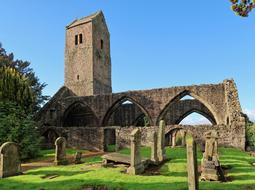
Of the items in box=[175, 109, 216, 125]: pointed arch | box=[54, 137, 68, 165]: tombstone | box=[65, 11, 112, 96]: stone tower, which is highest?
box=[65, 11, 112, 96]: stone tower

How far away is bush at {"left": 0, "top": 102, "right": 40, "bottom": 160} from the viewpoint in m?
19.1

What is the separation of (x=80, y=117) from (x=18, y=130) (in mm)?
16134

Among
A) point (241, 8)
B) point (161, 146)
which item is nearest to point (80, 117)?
point (161, 146)

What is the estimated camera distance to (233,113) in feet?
76.2

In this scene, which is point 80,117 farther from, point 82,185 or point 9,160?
point 82,185

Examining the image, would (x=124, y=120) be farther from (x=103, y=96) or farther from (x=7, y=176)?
(x=7, y=176)

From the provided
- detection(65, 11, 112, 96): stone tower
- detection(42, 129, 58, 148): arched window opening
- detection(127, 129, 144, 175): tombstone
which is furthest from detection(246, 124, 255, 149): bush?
detection(65, 11, 112, 96): stone tower

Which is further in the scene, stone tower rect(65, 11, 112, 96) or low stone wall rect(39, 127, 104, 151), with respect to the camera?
stone tower rect(65, 11, 112, 96)

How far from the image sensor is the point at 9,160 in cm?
1209

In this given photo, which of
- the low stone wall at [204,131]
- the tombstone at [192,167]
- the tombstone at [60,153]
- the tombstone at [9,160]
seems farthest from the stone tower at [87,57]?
the tombstone at [192,167]

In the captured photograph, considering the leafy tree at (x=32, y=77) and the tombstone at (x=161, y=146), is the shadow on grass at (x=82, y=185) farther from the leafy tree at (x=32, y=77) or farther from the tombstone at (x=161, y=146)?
the leafy tree at (x=32, y=77)

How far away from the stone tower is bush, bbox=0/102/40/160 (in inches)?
637

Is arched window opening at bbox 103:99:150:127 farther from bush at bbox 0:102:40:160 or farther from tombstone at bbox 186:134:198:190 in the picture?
tombstone at bbox 186:134:198:190

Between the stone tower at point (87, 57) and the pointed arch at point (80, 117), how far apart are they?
262cm
